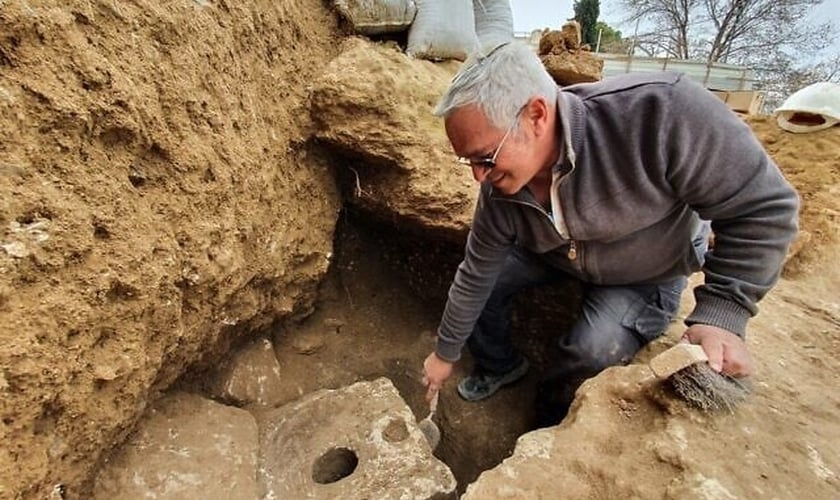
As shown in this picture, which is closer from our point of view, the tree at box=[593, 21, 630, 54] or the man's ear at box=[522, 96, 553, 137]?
the man's ear at box=[522, 96, 553, 137]

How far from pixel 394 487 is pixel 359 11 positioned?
2096mm

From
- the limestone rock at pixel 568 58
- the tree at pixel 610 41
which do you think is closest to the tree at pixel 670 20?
the tree at pixel 610 41

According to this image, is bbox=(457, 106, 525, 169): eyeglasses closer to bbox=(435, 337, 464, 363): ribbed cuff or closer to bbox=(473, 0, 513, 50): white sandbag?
bbox=(435, 337, 464, 363): ribbed cuff

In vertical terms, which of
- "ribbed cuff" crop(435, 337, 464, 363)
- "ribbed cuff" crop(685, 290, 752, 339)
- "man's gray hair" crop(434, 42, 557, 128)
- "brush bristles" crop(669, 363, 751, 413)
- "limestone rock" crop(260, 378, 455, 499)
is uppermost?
"man's gray hair" crop(434, 42, 557, 128)

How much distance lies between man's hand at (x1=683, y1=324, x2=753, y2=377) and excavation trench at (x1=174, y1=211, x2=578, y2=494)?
871 millimetres

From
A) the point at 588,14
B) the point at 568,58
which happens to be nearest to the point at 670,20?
the point at 588,14

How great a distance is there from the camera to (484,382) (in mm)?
2398

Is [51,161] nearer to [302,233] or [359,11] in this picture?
[302,233]

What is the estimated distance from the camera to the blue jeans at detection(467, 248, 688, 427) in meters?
1.81

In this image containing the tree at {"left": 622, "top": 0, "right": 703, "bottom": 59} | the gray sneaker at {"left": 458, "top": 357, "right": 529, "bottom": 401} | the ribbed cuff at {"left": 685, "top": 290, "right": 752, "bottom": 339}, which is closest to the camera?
the ribbed cuff at {"left": 685, "top": 290, "right": 752, "bottom": 339}

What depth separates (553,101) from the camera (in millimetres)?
1351

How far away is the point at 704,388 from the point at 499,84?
96cm

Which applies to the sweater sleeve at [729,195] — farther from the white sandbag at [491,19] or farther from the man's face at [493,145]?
the white sandbag at [491,19]

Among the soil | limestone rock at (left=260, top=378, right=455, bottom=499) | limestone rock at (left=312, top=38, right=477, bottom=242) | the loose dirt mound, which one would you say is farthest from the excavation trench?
the loose dirt mound
